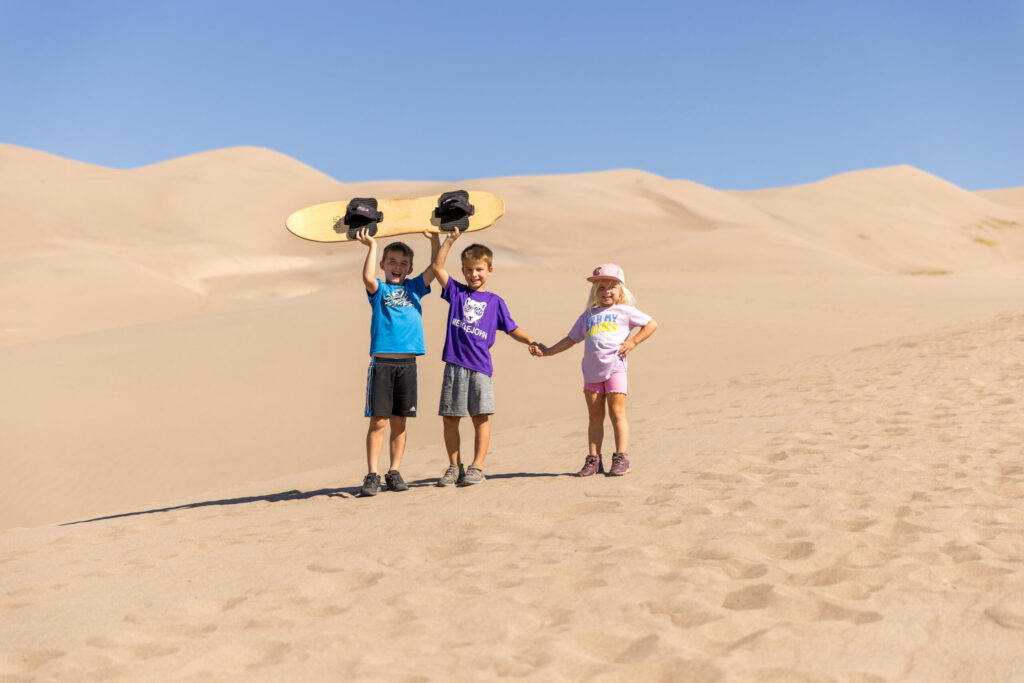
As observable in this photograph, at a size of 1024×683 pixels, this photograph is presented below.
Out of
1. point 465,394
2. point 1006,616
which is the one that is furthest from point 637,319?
point 1006,616

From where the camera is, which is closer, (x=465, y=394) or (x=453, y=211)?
(x=465, y=394)

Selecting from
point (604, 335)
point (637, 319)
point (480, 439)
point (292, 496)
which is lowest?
point (292, 496)

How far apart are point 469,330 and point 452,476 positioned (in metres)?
1.03

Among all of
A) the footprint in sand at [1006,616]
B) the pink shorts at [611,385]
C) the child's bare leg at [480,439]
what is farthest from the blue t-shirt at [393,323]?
the footprint in sand at [1006,616]

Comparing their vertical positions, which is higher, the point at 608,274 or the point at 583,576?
the point at 608,274

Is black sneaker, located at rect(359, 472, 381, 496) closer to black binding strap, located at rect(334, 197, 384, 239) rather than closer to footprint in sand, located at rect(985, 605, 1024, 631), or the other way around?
black binding strap, located at rect(334, 197, 384, 239)

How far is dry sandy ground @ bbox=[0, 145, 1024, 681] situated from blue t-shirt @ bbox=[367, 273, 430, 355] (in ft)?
3.26

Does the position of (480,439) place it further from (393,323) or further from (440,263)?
(440,263)

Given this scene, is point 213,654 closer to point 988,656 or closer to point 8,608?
point 8,608

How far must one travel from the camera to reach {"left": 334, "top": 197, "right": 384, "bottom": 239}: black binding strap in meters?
5.83

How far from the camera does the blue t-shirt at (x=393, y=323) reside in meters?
5.67

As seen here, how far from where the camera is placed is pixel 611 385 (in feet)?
19.2

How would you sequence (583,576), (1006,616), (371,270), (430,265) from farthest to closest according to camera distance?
(430,265) → (371,270) → (583,576) → (1006,616)

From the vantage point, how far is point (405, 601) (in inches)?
138
